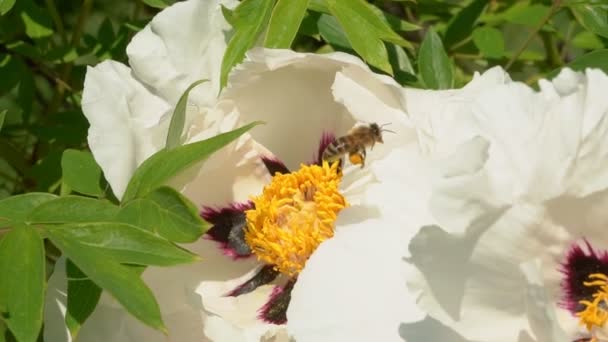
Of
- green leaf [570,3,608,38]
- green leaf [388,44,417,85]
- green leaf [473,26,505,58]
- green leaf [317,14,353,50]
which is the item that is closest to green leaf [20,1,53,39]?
green leaf [317,14,353,50]

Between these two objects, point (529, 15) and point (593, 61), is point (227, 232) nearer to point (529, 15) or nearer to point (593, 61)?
point (593, 61)

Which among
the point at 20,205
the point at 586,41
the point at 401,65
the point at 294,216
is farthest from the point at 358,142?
the point at 586,41

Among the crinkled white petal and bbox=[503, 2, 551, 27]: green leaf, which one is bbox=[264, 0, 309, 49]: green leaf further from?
bbox=[503, 2, 551, 27]: green leaf

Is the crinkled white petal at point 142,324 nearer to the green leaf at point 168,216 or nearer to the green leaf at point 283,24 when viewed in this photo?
the green leaf at point 168,216

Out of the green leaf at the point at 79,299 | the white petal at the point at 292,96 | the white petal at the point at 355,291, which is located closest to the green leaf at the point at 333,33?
the white petal at the point at 292,96

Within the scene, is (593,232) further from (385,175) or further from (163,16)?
(163,16)

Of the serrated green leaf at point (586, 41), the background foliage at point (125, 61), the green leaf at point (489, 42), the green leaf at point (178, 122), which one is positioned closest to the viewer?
→ the background foliage at point (125, 61)

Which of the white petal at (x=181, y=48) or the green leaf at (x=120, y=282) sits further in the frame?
the white petal at (x=181, y=48)
